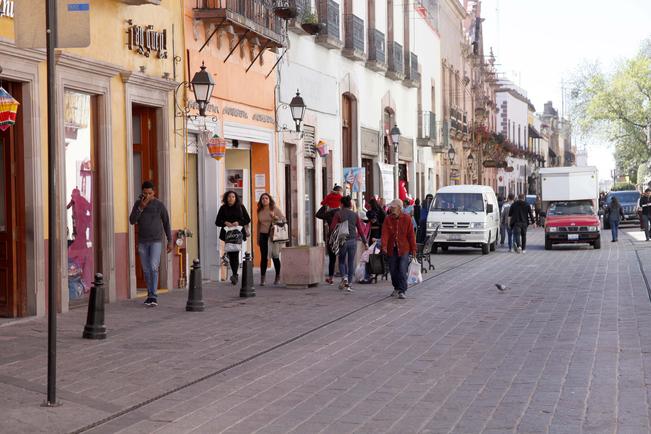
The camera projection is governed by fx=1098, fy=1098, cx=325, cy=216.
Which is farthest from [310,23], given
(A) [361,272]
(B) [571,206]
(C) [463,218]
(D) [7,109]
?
(D) [7,109]

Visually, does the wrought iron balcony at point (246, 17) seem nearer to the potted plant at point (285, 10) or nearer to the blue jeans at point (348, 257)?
the potted plant at point (285, 10)

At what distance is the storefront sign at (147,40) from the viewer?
1733 centimetres

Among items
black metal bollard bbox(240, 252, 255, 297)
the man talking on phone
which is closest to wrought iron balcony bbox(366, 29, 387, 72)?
black metal bollard bbox(240, 252, 255, 297)

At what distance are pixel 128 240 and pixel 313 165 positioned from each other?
1150 cm

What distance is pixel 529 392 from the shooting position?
8375 millimetres

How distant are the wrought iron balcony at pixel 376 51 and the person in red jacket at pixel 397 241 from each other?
16374mm

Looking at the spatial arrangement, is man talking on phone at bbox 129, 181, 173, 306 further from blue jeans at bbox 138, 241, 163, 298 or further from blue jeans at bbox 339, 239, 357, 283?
blue jeans at bbox 339, 239, 357, 283

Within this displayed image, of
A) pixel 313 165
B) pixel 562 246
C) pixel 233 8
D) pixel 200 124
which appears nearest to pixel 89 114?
pixel 200 124

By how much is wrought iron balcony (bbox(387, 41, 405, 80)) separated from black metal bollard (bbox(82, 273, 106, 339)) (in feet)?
82.4

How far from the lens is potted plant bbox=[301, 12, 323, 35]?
26250 mm

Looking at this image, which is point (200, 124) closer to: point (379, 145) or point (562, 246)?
point (379, 145)

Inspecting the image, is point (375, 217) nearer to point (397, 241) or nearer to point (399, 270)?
point (397, 241)

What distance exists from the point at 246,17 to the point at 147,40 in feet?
13.2

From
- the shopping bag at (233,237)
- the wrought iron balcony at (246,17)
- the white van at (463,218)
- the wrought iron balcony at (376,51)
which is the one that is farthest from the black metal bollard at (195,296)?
the wrought iron balcony at (376,51)
